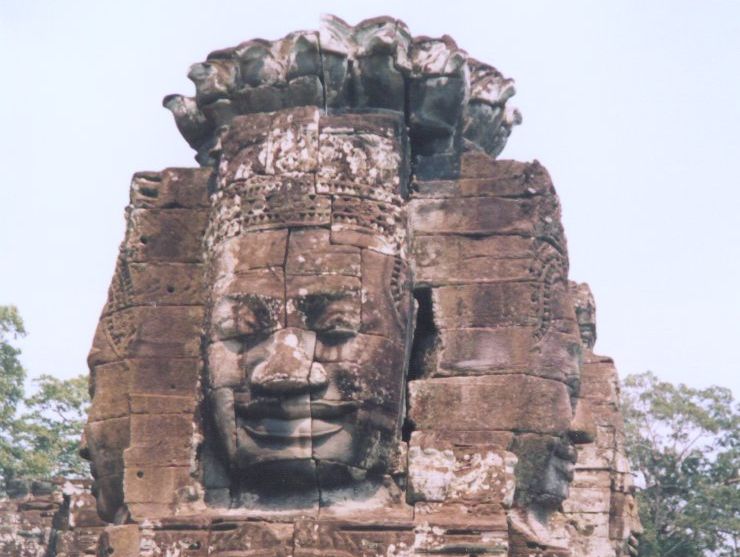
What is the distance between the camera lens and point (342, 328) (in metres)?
8.38

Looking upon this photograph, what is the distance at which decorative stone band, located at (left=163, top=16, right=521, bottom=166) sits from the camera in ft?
29.4

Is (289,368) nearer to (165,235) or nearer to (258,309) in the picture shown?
(258,309)

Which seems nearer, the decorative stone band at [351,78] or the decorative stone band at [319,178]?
the decorative stone band at [319,178]

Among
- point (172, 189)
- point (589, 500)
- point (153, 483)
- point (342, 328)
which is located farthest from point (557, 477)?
point (589, 500)

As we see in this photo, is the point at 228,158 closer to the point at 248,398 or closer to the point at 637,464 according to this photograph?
the point at 248,398

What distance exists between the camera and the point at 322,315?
8.44 metres

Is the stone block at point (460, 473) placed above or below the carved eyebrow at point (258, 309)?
below

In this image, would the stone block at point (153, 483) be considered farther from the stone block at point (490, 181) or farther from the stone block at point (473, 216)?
the stone block at point (490, 181)

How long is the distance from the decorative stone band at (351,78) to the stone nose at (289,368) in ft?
5.32

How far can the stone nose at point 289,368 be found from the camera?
27.1ft

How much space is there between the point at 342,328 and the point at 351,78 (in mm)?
1732

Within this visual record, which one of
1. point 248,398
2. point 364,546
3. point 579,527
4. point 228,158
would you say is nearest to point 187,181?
point 228,158

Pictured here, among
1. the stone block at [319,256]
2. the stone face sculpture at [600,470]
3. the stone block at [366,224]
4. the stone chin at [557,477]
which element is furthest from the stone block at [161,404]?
the stone face sculpture at [600,470]

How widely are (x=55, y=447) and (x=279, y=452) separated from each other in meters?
30.5
